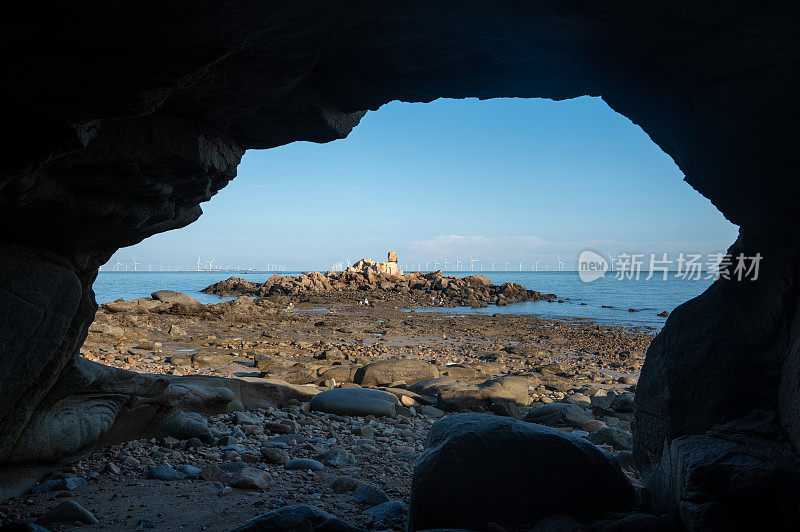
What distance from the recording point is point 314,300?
41656mm

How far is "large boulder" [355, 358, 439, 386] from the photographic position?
13.2 m

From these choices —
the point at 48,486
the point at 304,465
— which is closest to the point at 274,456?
the point at 304,465

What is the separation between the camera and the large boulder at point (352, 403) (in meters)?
9.73

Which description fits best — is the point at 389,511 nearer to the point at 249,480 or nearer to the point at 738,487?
the point at 249,480

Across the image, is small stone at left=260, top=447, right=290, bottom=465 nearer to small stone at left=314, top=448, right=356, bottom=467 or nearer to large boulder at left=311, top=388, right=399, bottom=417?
small stone at left=314, top=448, right=356, bottom=467

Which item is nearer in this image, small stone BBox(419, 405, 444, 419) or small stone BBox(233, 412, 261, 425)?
small stone BBox(233, 412, 261, 425)

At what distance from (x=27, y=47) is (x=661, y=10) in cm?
377

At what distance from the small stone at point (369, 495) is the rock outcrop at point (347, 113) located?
264cm

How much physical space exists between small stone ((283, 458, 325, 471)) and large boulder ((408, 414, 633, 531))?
2234 mm

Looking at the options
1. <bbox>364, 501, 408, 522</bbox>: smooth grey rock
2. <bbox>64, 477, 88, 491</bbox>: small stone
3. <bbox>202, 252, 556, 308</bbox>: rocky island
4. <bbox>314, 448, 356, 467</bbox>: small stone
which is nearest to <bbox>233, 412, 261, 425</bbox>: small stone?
<bbox>314, 448, 356, 467</bbox>: small stone

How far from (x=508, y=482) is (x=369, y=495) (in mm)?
1724

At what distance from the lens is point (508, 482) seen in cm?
450

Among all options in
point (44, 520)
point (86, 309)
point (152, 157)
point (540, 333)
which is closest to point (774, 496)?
point (152, 157)

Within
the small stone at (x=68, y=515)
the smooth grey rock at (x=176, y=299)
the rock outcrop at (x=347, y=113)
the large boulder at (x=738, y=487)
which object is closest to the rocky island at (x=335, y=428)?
the small stone at (x=68, y=515)
